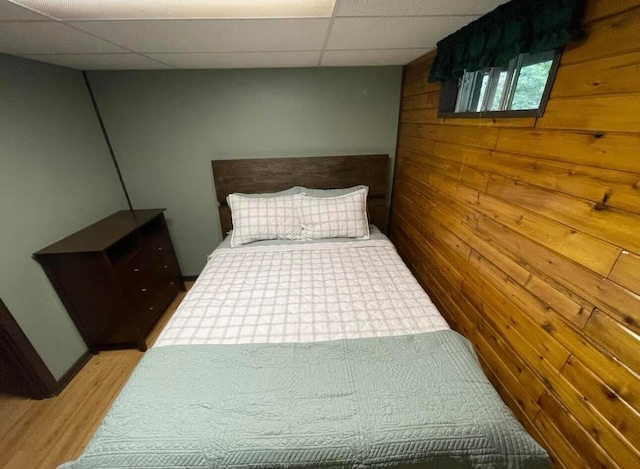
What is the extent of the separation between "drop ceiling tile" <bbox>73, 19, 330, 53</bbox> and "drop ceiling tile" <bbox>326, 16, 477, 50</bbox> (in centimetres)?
10

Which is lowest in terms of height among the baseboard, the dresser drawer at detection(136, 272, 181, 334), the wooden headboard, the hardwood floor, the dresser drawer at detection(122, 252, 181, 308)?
the hardwood floor

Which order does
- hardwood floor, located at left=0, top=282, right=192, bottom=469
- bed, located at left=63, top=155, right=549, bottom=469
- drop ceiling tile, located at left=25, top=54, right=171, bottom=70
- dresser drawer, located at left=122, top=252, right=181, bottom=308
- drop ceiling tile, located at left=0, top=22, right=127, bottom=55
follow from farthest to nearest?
dresser drawer, located at left=122, top=252, right=181, bottom=308 < drop ceiling tile, located at left=25, top=54, right=171, bottom=70 < hardwood floor, located at left=0, top=282, right=192, bottom=469 < drop ceiling tile, located at left=0, top=22, right=127, bottom=55 < bed, located at left=63, top=155, right=549, bottom=469

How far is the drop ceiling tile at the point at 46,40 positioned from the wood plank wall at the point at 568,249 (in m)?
2.00

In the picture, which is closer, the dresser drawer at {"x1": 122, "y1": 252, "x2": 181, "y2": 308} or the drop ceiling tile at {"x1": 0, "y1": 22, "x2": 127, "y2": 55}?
the drop ceiling tile at {"x1": 0, "y1": 22, "x2": 127, "y2": 55}

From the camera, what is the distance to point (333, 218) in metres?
2.07

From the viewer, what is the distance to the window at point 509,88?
97cm

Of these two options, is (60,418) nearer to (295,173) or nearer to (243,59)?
(295,173)

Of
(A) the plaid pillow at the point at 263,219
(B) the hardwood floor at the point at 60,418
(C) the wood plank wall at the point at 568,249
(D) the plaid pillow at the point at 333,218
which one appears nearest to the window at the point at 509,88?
(C) the wood plank wall at the point at 568,249

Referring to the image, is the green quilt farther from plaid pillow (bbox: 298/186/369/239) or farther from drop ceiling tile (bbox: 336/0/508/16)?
drop ceiling tile (bbox: 336/0/508/16)

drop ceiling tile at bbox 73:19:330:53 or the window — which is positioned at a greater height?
drop ceiling tile at bbox 73:19:330:53

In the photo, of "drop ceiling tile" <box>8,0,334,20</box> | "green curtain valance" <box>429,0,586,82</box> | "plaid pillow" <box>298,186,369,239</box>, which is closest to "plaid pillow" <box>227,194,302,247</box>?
"plaid pillow" <box>298,186,369,239</box>

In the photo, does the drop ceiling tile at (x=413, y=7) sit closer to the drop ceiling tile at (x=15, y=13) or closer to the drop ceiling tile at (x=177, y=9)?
the drop ceiling tile at (x=177, y=9)

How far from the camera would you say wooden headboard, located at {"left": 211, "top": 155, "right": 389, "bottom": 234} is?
228 centimetres

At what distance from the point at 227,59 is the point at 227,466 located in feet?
7.09
